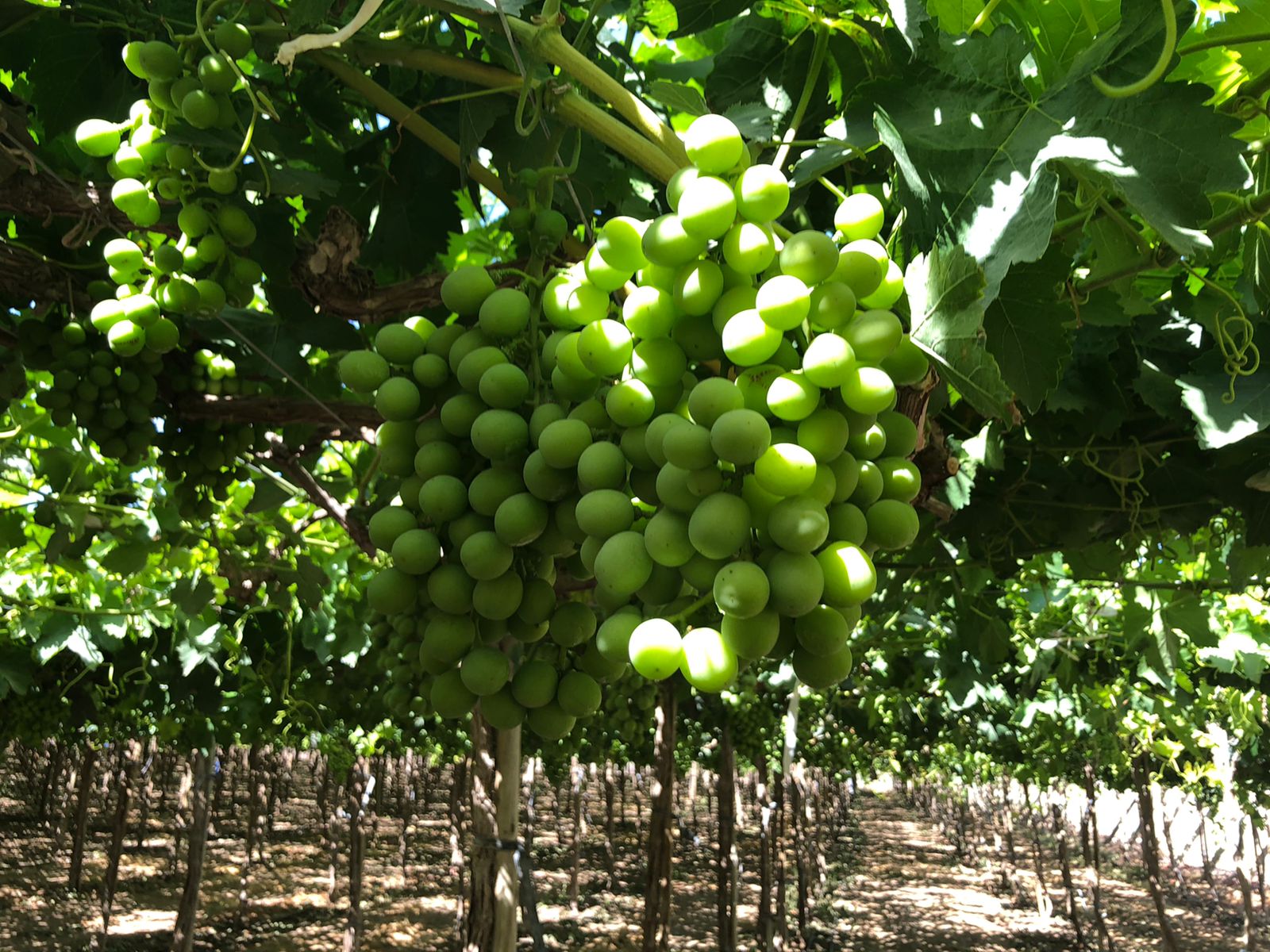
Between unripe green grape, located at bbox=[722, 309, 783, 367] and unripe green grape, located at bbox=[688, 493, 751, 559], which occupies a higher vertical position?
unripe green grape, located at bbox=[722, 309, 783, 367]

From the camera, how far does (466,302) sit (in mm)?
1067

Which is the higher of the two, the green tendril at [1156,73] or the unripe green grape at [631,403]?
the green tendril at [1156,73]

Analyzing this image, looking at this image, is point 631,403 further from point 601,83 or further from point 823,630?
point 601,83

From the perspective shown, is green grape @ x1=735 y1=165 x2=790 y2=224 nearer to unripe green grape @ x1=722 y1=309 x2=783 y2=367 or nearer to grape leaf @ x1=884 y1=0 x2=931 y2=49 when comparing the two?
unripe green grape @ x1=722 y1=309 x2=783 y2=367

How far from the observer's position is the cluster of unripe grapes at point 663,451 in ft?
2.42

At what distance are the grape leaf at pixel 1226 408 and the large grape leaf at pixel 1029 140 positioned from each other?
1.03 meters

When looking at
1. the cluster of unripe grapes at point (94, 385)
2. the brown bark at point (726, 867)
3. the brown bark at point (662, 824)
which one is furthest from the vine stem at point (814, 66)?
the brown bark at point (726, 867)

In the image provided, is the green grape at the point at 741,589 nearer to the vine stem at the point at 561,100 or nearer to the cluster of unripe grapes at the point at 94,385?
the vine stem at the point at 561,100

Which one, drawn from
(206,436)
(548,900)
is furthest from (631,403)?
(548,900)

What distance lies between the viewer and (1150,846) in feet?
36.9

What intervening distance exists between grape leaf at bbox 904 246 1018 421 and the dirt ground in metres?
10.8

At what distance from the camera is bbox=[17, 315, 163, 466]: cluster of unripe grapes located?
210 centimetres

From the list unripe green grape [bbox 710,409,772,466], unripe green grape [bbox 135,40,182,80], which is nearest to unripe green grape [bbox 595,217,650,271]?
unripe green grape [bbox 710,409,772,466]

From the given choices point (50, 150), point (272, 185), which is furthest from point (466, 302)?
point (50, 150)
